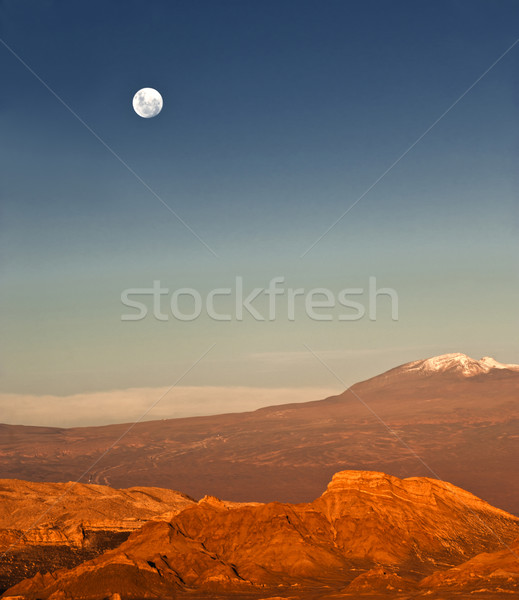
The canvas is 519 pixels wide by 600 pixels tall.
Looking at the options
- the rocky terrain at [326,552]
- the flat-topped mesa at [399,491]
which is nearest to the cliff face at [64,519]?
the rocky terrain at [326,552]

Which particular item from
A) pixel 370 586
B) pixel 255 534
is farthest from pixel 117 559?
pixel 370 586

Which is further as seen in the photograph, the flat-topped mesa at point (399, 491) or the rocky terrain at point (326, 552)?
the flat-topped mesa at point (399, 491)

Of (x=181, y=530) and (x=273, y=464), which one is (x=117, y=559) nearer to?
(x=181, y=530)

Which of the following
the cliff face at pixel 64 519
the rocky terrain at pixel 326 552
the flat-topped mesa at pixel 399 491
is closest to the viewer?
the rocky terrain at pixel 326 552

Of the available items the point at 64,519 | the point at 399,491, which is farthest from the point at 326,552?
the point at 64,519

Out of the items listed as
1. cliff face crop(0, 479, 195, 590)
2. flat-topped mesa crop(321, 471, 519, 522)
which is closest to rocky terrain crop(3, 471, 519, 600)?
flat-topped mesa crop(321, 471, 519, 522)

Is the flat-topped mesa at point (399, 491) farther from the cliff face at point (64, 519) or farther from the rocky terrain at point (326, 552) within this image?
the cliff face at point (64, 519)
